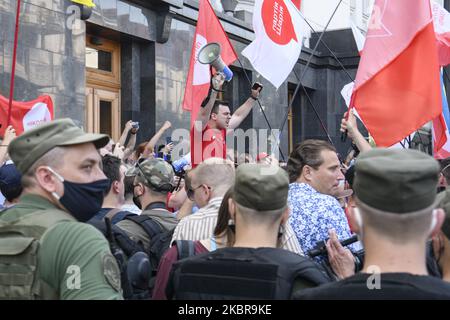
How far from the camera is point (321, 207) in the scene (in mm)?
3641

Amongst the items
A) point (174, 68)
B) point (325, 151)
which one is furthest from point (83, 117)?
point (325, 151)

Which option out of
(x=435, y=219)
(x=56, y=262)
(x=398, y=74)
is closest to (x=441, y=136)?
(x=398, y=74)

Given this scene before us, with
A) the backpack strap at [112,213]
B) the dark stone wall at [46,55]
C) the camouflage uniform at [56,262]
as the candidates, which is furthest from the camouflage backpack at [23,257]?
the dark stone wall at [46,55]

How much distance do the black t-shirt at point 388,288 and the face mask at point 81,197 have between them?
3.19 ft

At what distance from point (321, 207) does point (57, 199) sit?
5.54 feet

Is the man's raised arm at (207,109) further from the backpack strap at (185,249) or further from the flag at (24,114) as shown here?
the backpack strap at (185,249)

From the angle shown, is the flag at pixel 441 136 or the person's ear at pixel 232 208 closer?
the person's ear at pixel 232 208

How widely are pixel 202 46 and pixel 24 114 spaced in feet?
7.00

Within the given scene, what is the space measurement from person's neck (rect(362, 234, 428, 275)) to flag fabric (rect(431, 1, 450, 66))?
6765mm

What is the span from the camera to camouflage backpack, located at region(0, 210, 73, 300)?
219 cm

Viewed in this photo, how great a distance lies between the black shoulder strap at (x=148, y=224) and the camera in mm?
3968

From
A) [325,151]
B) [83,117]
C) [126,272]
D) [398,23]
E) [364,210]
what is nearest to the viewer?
[364,210]

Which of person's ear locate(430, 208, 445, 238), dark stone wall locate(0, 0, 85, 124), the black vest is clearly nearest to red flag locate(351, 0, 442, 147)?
the black vest
